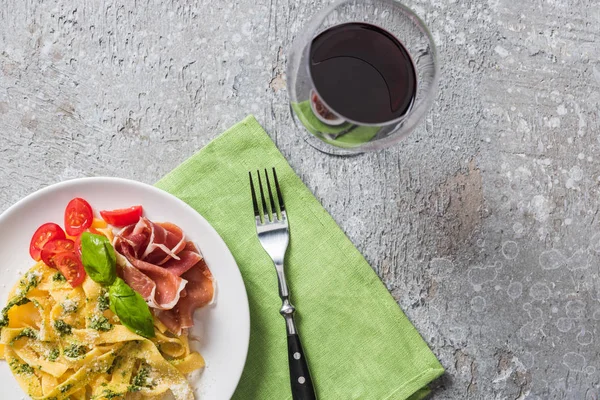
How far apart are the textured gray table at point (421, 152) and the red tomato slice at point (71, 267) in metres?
0.38

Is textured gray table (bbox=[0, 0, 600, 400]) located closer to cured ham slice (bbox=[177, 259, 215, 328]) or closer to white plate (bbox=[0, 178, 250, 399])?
white plate (bbox=[0, 178, 250, 399])

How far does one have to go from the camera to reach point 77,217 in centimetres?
198

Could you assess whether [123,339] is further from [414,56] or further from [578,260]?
[578,260]

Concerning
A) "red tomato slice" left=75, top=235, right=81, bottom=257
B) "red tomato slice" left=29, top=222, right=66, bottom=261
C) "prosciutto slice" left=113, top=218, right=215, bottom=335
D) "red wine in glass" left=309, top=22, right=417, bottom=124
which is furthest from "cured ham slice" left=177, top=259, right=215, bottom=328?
"red wine in glass" left=309, top=22, right=417, bottom=124

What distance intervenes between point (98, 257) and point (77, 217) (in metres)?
0.21

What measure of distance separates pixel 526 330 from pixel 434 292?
38 cm

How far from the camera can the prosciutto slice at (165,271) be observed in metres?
1.94

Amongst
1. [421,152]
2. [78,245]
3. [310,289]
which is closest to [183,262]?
[78,245]

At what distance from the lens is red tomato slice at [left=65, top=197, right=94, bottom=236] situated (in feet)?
6.47

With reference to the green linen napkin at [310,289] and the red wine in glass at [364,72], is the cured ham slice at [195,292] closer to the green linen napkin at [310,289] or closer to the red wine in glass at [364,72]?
the green linen napkin at [310,289]

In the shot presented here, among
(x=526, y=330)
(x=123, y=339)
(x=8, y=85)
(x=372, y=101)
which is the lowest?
(x=526, y=330)

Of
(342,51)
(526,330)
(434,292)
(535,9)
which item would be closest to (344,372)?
(434,292)

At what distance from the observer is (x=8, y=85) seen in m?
2.22

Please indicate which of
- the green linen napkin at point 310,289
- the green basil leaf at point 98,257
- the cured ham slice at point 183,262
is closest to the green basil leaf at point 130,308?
the green basil leaf at point 98,257
